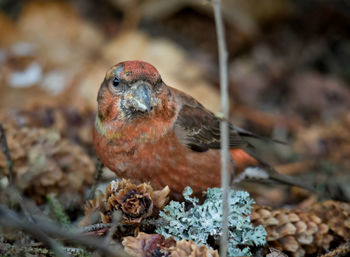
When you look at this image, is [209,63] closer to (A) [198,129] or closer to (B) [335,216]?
(A) [198,129]

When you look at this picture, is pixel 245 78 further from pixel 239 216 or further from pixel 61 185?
pixel 239 216

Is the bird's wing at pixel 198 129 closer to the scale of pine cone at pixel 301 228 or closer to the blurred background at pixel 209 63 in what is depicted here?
the scale of pine cone at pixel 301 228

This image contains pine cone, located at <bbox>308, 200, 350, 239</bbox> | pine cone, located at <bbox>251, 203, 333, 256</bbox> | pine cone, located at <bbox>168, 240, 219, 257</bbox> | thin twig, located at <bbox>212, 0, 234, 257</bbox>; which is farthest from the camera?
pine cone, located at <bbox>308, 200, 350, 239</bbox>

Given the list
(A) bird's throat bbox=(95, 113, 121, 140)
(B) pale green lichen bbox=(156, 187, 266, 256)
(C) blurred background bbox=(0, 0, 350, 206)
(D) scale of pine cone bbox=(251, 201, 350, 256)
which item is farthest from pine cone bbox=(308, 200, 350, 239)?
(A) bird's throat bbox=(95, 113, 121, 140)

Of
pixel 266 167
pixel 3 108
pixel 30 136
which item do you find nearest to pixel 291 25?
pixel 266 167

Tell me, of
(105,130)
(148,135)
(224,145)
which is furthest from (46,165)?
(224,145)

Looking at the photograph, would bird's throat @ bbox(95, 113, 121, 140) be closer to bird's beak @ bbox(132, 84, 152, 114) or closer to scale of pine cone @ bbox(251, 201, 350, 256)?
bird's beak @ bbox(132, 84, 152, 114)

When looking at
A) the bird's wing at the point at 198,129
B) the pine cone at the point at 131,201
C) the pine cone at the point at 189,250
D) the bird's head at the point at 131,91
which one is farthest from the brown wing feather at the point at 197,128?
the pine cone at the point at 189,250
